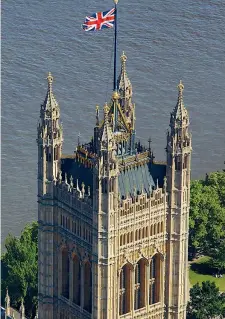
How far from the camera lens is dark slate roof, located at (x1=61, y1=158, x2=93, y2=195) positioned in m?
146

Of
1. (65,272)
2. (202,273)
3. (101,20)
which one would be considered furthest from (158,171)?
(202,273)

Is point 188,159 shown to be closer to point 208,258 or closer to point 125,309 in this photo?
point 125,309

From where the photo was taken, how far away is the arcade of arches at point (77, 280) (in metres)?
148

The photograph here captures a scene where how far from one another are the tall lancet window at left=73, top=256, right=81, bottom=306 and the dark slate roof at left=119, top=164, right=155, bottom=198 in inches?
321

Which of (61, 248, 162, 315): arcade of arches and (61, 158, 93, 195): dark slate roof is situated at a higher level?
(61, 158, 93, 195): dark slate roof

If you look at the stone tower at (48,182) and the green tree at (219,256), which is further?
the green tree at (219,256)

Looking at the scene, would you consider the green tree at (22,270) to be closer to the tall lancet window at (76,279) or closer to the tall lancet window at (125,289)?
the tall lancet window at (76,279)

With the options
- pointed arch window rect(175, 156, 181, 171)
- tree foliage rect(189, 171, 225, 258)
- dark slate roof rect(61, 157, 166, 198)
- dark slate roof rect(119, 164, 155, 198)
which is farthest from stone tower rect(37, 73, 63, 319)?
tree foliage rect(189, 171, 225, 258)

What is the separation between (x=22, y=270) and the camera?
Answer: 179 metres

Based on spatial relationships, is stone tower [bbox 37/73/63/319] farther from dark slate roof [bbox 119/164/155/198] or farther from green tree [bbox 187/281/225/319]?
green tree [bbox 187/281/225/319]

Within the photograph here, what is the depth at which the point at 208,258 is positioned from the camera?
192 m

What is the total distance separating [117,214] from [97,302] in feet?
28.0

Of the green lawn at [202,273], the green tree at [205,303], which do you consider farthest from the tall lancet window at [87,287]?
the green lawn at [202,273]

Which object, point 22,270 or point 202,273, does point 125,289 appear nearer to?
point 22,270
